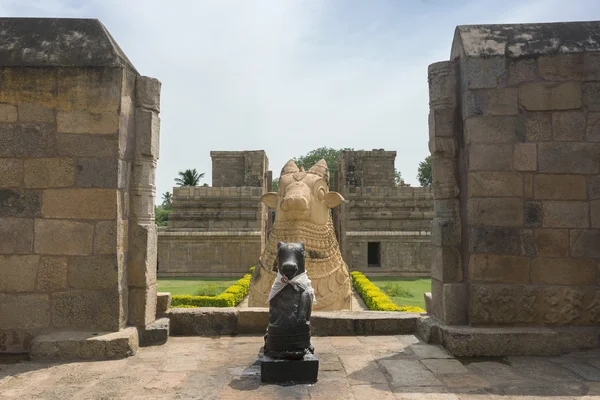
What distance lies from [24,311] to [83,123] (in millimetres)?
1702

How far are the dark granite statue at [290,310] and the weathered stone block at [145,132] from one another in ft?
5.70

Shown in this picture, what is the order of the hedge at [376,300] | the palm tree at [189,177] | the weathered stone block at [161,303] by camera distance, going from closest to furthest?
1. the weathered stone block at [161,303]
2. the hedge at [376,300]
3. the palm tree at [189,177]

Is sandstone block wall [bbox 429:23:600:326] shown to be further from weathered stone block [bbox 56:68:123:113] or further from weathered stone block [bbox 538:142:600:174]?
weathered stone block [bbox 56:68:123:113]

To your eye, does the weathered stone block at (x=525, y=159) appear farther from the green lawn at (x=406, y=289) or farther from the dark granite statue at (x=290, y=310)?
the green lawn at (x=406, y=289)

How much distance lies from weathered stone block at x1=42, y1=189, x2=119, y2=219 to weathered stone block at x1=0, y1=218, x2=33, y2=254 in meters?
0.20

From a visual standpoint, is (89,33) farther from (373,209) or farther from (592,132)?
(373,209)

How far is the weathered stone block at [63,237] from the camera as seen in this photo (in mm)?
4059

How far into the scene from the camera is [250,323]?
4.80 meters

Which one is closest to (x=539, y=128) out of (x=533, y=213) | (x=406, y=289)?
(x=533, y=213)

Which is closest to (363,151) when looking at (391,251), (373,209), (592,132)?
(373,209)

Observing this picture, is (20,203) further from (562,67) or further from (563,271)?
(562,67)

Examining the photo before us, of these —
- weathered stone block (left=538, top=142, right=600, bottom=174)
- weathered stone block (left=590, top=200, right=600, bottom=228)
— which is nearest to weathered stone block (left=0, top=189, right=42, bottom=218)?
weathered stone block (left=538, top=142, right=600, bottom=174)

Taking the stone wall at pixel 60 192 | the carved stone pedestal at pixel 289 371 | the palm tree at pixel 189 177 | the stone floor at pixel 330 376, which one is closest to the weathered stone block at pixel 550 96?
the stone floor at pixel 330 376

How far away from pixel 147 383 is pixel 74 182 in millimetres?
1873
